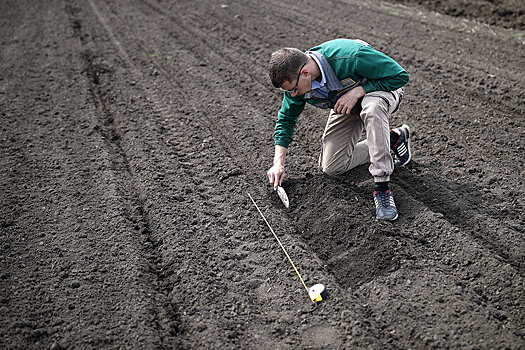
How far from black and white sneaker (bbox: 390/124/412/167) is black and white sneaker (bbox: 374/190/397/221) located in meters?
0.70

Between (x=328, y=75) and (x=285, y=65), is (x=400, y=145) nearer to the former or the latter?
(x=328, y=75)

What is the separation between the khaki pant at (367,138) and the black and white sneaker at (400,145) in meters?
0.29

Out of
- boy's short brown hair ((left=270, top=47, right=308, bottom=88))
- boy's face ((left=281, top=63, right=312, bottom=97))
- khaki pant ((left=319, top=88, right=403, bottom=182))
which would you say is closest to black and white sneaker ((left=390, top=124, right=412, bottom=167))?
khaki pant ((left=319, top=88, right=403, bottom=182))

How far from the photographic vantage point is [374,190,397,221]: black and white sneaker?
3881 mm

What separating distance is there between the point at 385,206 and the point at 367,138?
0.62 m

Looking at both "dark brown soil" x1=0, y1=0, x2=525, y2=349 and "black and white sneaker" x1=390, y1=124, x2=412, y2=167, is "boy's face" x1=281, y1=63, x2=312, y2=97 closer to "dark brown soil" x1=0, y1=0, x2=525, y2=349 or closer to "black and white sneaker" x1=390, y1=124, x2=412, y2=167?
"dark brown soil" x1=0, y1=0, x2=525, y2=349

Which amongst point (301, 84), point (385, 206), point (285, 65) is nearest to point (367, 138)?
point (385, 206)

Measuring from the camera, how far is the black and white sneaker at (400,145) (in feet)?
14.6

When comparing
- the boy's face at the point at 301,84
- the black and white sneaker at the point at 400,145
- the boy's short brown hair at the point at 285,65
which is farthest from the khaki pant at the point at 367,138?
the boy's short brown hair at the point at 285,65

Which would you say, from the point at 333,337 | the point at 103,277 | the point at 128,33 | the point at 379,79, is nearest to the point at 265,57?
the point at 128,33

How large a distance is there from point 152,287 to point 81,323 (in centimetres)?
56

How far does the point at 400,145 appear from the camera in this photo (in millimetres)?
4488

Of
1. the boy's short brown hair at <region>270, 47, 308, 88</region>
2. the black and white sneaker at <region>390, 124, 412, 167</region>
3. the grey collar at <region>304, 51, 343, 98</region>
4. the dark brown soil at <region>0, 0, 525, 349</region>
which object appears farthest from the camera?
the black and white sneaker at <region>390, 124, 412, 167</region>

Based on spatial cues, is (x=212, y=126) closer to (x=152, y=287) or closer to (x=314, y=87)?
(x=314, y=87)
